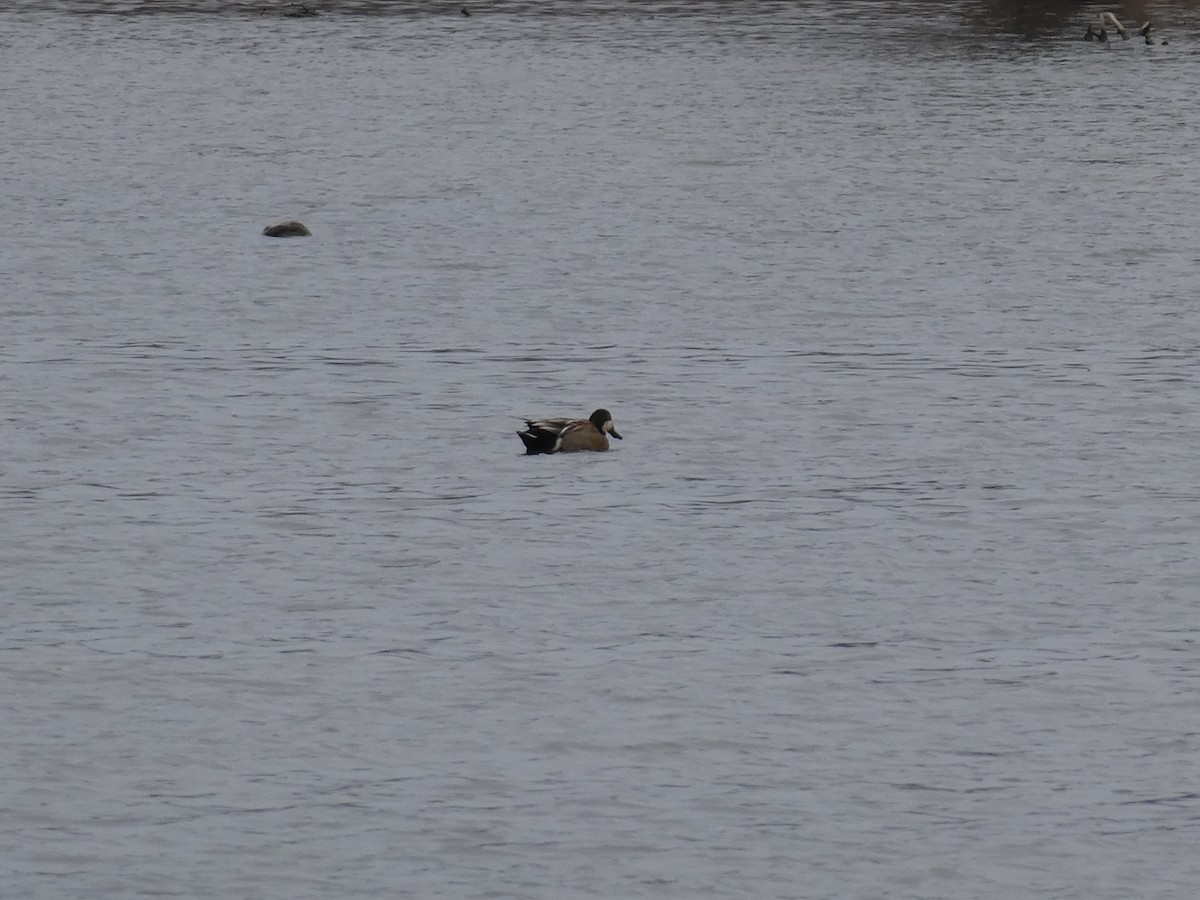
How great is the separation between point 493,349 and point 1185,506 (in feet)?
31.1

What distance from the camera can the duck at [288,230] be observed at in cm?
3638

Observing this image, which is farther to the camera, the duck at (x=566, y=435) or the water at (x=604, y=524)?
the duck at (x=566, y=435)

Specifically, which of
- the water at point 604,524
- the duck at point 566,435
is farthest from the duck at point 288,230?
the duck at point 566,435

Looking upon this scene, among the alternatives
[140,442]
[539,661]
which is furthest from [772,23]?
[539,661]

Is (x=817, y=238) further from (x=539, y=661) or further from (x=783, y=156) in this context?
(x=539, y=661)

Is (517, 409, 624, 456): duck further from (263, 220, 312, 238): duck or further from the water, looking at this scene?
(263, 220, 312, 238): duck

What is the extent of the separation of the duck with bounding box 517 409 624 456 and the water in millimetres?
173

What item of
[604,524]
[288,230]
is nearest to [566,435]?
[604,524]

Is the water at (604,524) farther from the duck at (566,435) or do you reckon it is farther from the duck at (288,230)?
the duck at (288,230)

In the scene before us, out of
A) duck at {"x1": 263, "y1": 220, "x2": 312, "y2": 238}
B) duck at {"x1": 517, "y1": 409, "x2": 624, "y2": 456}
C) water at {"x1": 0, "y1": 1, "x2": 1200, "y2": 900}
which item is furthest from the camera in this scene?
duck at {"x1": 263, "y1": 220, "x2": 312, "y2": 238}

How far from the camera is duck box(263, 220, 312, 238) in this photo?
36.4m

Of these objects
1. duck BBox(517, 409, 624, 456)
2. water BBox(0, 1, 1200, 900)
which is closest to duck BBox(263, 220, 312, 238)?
water BBox(0, 1, 1200, 900)

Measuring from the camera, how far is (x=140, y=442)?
77.7 feet

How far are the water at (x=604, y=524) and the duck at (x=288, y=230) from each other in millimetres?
333
